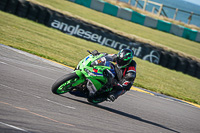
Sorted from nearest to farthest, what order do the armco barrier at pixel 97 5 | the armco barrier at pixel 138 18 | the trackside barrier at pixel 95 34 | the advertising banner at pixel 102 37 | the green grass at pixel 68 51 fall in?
the green grass at pixel 68 51, the trackside barrier at pixel 95 34, the advertising banner at pixel 102 37, the armco barrier at pixel 97 5, the armco barrier at pixel 138 18

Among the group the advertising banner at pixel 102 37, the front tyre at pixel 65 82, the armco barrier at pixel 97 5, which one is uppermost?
the armco barrier at pixel 97 5

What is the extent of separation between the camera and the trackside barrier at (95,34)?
2064 centimetres

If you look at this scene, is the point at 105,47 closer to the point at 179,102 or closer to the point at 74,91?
the point at 179,102

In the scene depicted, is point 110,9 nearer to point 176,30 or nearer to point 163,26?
point 163,26

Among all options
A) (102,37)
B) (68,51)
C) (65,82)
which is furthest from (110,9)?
(65,82)

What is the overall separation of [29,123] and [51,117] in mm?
→ 731

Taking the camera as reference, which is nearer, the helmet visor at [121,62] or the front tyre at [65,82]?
the front tyre at [65,82]

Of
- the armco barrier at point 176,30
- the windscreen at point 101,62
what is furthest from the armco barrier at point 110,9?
the windscreen at point 101,62

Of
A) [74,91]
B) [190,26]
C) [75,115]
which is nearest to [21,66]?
[74,91]

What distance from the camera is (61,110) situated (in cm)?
619

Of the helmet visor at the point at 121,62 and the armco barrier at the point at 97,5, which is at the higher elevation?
the armco barrier at the point at 97,5

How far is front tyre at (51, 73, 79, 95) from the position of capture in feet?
22.2

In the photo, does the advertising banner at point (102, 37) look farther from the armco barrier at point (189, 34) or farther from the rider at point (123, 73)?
the armco barrier at point (189, 34)

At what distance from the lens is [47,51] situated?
14.5 meters
